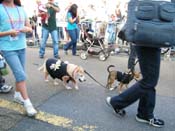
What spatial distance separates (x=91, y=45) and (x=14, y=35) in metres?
5.61

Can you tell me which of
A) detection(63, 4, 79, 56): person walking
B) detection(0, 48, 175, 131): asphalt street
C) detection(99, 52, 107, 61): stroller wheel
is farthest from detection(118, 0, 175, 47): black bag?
detection(63, 4, 79, 56): person walking

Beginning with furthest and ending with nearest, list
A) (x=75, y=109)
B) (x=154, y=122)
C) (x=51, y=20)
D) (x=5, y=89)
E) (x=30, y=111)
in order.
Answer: (x=51, y=20) < (x=5, y=89) < (x=75, y=109) < (x=30, y=111) < (x=154, y=122)

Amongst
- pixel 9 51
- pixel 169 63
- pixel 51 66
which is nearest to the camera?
pixel 9 51

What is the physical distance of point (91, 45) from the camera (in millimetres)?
9453

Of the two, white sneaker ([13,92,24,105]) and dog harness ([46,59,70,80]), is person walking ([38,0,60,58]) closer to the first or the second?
dog harness ([46,59,70,80])

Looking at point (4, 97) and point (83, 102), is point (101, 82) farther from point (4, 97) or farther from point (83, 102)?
point (4, 97)

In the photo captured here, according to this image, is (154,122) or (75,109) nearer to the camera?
(154,122)

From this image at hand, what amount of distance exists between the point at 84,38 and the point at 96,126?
594cm

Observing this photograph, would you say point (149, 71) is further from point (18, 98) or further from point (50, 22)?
point (50, 22)

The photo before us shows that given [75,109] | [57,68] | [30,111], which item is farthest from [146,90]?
[57,68]

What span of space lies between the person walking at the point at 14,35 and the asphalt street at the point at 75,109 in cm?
30

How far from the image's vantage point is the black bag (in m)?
3.35

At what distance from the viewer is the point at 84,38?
32.1 ft

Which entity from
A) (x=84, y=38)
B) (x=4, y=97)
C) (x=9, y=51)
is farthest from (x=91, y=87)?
(x=84, y=38)
